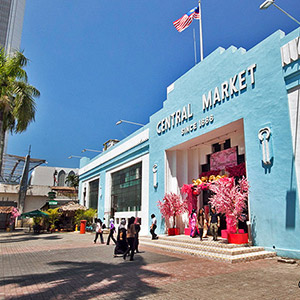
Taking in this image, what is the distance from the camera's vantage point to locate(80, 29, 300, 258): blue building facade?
30.9ft

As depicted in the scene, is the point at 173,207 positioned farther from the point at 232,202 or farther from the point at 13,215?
the point at 13,215

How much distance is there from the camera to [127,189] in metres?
23.7

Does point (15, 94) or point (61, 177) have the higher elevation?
point (15, 94)

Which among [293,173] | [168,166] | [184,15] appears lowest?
[293,173]

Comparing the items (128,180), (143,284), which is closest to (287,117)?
(143,284)

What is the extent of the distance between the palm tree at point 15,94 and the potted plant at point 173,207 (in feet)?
34.8

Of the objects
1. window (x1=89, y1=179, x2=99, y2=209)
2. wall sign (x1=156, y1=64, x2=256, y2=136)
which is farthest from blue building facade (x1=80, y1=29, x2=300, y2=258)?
window (x1=89, y1=179, x2=99, y2=209)

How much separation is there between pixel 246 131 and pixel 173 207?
650 centimetres

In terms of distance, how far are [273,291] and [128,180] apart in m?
19.0

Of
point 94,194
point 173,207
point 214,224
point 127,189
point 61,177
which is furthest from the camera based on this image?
point 61,177

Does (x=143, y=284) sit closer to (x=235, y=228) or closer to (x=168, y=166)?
(x=235, y=228)

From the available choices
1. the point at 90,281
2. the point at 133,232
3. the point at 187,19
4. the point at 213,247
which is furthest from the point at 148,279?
the point at 187,19

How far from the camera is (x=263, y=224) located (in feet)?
32.8

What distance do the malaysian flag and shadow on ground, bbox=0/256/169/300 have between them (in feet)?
42.9
